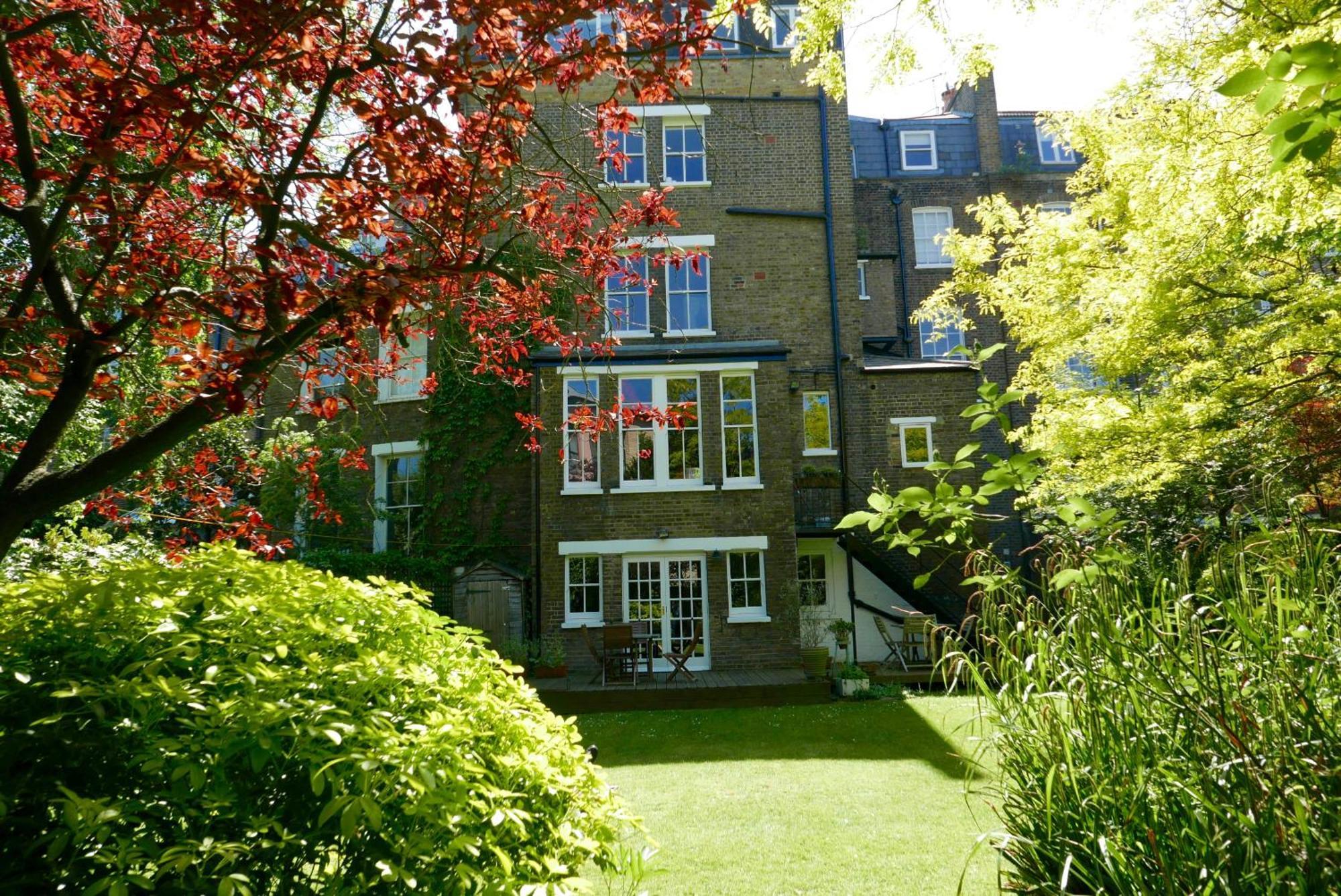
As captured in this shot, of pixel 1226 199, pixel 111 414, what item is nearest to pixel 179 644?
pixel 1226 199

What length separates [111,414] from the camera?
11.8m

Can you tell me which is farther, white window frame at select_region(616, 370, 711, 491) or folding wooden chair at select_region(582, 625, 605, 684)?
white window frame at select_region(616, 370, 711, 491)

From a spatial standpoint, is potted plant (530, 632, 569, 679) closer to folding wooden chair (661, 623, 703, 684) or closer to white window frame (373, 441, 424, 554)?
folding wooden chair (661, 623, 703, 684)

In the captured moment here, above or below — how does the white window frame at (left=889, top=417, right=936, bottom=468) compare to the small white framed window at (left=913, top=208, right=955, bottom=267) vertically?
below

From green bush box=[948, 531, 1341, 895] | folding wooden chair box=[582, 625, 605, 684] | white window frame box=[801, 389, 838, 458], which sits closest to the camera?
green bush box=[948, 531, 1341, 895]

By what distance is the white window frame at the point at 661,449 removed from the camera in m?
17.4

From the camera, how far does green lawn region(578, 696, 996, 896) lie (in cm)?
585

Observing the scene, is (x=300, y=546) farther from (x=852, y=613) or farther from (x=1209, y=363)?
(x=1209, y=363)

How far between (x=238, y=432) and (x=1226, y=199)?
13.7 m

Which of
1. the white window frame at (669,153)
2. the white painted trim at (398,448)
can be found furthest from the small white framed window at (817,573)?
the white painted trim at (398,448)

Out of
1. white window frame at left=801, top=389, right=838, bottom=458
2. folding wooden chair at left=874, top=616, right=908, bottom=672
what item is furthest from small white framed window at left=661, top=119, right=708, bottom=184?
folding wooden chair at left=874, top=616, right=908, bottom=672

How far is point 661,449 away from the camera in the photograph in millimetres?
17609

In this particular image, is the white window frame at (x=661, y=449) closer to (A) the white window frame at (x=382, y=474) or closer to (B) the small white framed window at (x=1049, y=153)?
(A) the white window frame at (x=382, y=474)

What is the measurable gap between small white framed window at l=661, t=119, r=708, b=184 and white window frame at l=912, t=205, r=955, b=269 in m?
11.6
